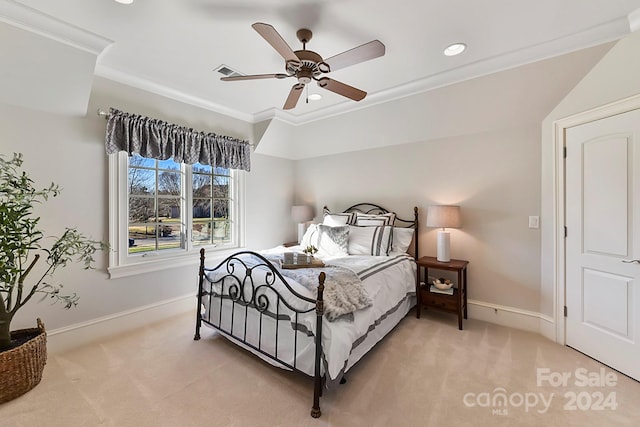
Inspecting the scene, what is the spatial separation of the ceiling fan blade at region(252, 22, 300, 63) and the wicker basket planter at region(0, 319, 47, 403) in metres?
2.75

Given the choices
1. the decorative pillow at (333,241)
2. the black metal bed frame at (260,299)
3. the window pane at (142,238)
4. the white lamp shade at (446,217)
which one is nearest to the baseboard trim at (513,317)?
the white lamp shade at (446,217)

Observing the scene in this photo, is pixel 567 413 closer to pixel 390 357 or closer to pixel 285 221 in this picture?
pixel 390 357

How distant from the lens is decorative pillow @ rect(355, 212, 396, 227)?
3.73 metres

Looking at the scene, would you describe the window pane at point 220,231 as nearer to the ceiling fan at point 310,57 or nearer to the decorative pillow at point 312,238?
the decorative pillow at point 312,238

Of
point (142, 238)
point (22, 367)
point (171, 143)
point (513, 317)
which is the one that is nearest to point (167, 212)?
point (142, 238)

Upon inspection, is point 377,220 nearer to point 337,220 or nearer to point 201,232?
point 337,220

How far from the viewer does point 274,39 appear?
171 cm

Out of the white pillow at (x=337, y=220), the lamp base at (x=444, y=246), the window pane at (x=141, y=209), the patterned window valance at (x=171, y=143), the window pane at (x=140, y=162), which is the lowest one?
the lamp base at (x=444, y=246)

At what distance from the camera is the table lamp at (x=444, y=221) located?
3.09 meters

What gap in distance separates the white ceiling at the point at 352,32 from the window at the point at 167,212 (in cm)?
103

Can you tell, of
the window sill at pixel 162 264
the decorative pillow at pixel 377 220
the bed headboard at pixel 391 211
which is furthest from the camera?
the decorative pillow at pixel 377 220

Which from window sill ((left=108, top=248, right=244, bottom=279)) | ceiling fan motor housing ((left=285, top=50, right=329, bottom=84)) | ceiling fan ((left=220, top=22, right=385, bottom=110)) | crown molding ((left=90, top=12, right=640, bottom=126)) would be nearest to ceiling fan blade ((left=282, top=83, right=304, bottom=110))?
ceiling fan ((left=220, top=22, right=385, bottom=110))

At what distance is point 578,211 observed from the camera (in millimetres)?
2482

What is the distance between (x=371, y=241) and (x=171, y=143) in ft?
8.81
